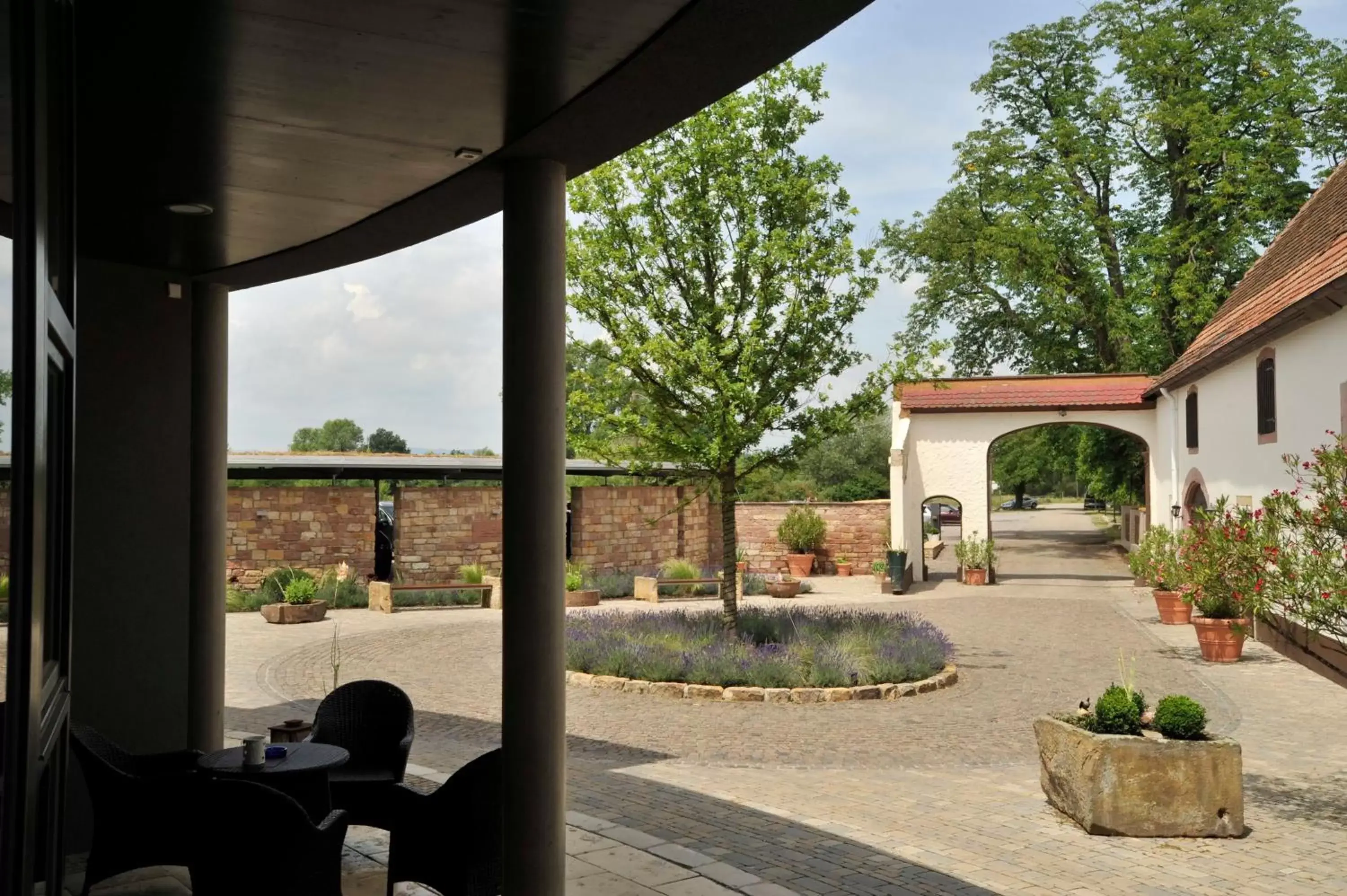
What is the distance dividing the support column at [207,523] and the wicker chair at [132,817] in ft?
5.68

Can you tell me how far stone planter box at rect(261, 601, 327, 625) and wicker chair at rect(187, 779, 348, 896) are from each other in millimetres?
13768

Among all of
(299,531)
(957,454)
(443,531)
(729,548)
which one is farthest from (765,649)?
(957,454)

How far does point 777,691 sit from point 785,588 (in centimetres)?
1035

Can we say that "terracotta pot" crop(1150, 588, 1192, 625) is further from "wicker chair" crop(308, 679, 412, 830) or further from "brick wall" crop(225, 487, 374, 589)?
"wicker chair" crop(308, 679, 412, 830)

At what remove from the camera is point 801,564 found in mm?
25844

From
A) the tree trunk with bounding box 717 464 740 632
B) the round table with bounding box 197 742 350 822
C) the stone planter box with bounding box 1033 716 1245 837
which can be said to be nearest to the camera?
the round table with bounding box 197 742 350 822

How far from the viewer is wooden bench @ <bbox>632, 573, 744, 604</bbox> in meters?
20.8

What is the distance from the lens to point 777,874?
5602mm

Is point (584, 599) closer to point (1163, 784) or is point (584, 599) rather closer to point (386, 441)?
point (1163, 784)

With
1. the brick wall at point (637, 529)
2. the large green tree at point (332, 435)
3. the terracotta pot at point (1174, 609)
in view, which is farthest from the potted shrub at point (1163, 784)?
the large green tree at point (332, 435)

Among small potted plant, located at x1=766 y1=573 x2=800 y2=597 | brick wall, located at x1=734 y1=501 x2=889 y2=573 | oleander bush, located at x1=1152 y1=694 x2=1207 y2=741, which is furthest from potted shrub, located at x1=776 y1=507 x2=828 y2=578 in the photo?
oleander bush, located at x1=1152 y1=694 x2=1207 y2=741

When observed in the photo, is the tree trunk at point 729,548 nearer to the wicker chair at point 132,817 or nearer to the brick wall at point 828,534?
the wicker chair at point 132,817

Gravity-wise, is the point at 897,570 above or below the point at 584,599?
above

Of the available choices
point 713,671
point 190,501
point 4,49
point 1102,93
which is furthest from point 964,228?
point 4,49
